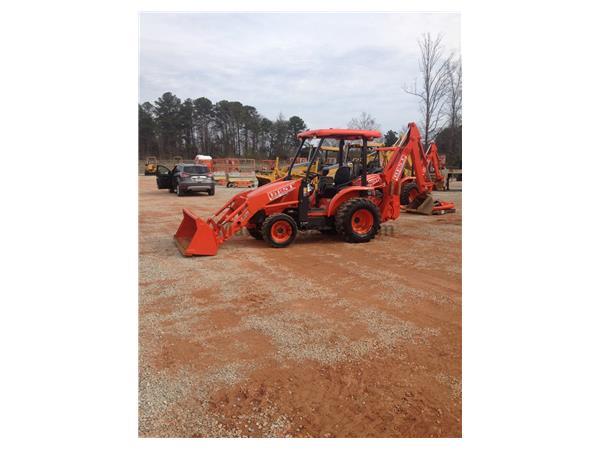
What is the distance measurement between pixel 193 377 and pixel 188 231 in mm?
5060

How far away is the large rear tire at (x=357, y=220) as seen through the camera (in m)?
7.75

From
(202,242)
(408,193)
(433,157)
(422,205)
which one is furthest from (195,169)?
(202,242)

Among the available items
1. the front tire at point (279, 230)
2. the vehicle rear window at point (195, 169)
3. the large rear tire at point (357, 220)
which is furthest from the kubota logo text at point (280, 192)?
the vehicle rear window at point (195, 169)

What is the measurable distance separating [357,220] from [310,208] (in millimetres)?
1015

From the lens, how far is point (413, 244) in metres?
7.77

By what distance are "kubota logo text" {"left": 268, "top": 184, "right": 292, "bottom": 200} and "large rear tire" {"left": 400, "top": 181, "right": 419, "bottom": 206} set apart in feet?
23.5

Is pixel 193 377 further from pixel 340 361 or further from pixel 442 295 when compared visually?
pixel 442 295

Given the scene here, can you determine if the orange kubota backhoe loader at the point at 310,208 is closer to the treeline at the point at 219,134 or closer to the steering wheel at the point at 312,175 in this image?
the steering wheel at the point at 312,175

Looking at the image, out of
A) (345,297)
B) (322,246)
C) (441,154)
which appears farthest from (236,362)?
(441,154)

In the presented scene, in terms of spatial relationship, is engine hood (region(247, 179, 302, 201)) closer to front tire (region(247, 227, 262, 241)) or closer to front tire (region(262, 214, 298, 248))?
front tire (region(262, 214, 298, 248))

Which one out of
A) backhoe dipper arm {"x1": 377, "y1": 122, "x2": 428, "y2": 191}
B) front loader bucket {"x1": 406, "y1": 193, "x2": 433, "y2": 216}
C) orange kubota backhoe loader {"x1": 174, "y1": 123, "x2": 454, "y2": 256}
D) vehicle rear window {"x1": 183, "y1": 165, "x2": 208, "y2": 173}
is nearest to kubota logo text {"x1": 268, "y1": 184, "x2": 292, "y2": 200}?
orange kubota backhoe loader {"x1": 174, "y1": 123, "x2": 454, "y2": 256}

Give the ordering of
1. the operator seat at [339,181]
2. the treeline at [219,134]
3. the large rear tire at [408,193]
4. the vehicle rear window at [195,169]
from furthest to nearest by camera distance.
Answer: the vehicle rear window at [195,169], the treeline at [219,134], the large rear tire at [408,193], the operator seat at [339,181]

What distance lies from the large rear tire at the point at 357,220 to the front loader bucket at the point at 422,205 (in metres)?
4.79

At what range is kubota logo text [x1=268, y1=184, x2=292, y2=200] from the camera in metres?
7.35
